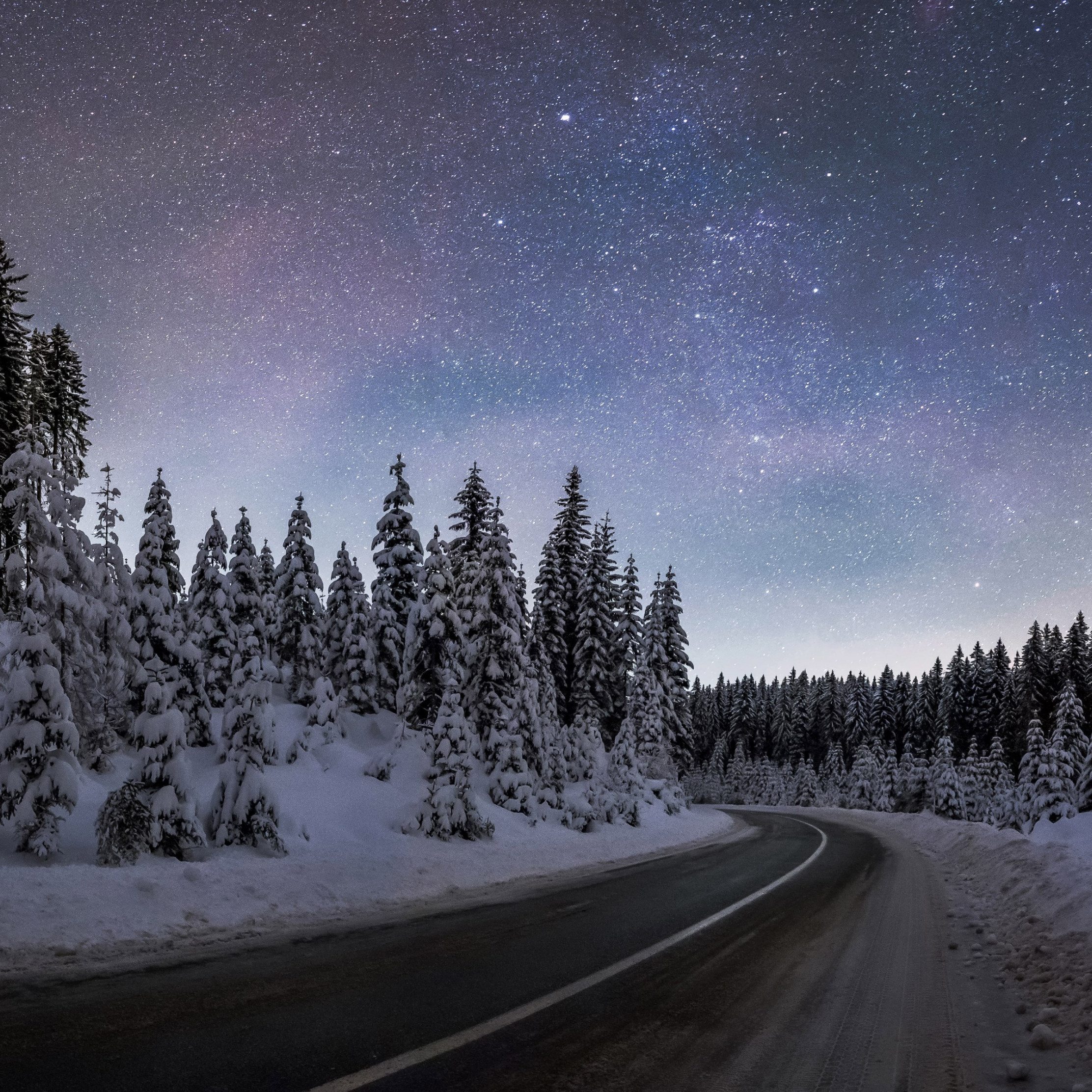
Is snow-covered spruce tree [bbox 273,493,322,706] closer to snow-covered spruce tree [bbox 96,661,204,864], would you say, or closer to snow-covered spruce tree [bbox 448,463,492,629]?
snow-covered spruce tree [bbox 448,463,492,629]

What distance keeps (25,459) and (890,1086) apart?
1369 centimetres

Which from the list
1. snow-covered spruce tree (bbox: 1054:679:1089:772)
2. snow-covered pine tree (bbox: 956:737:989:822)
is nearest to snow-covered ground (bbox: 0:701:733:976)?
snow-covered spruce tree (bbox: 1054:679:1089:772)

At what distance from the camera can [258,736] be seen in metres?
12.5

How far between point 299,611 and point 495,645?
1200 cm

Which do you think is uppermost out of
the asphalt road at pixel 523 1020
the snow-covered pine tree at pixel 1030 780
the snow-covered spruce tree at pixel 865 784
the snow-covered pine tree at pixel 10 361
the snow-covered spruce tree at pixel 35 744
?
the snow-covered pine tree at pixel 10 361

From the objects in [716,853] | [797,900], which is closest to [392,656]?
[716,853]

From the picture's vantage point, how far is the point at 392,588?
103 ft

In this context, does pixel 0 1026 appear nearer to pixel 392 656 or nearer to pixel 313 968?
pixel 313 968

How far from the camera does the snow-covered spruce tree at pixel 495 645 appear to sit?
83.3 feet


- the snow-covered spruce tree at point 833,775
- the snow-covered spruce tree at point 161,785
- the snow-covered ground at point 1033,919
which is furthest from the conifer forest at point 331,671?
the snow-covered spruce tree at point 833,775

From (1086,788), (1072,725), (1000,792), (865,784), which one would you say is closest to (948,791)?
(1000,792)

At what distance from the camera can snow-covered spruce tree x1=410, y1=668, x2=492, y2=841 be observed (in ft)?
49.7

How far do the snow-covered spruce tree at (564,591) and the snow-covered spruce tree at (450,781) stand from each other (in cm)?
2455

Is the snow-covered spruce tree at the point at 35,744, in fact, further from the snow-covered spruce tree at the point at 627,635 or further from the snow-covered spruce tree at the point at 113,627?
the snow-covered spruce tree at the point at 627,635
